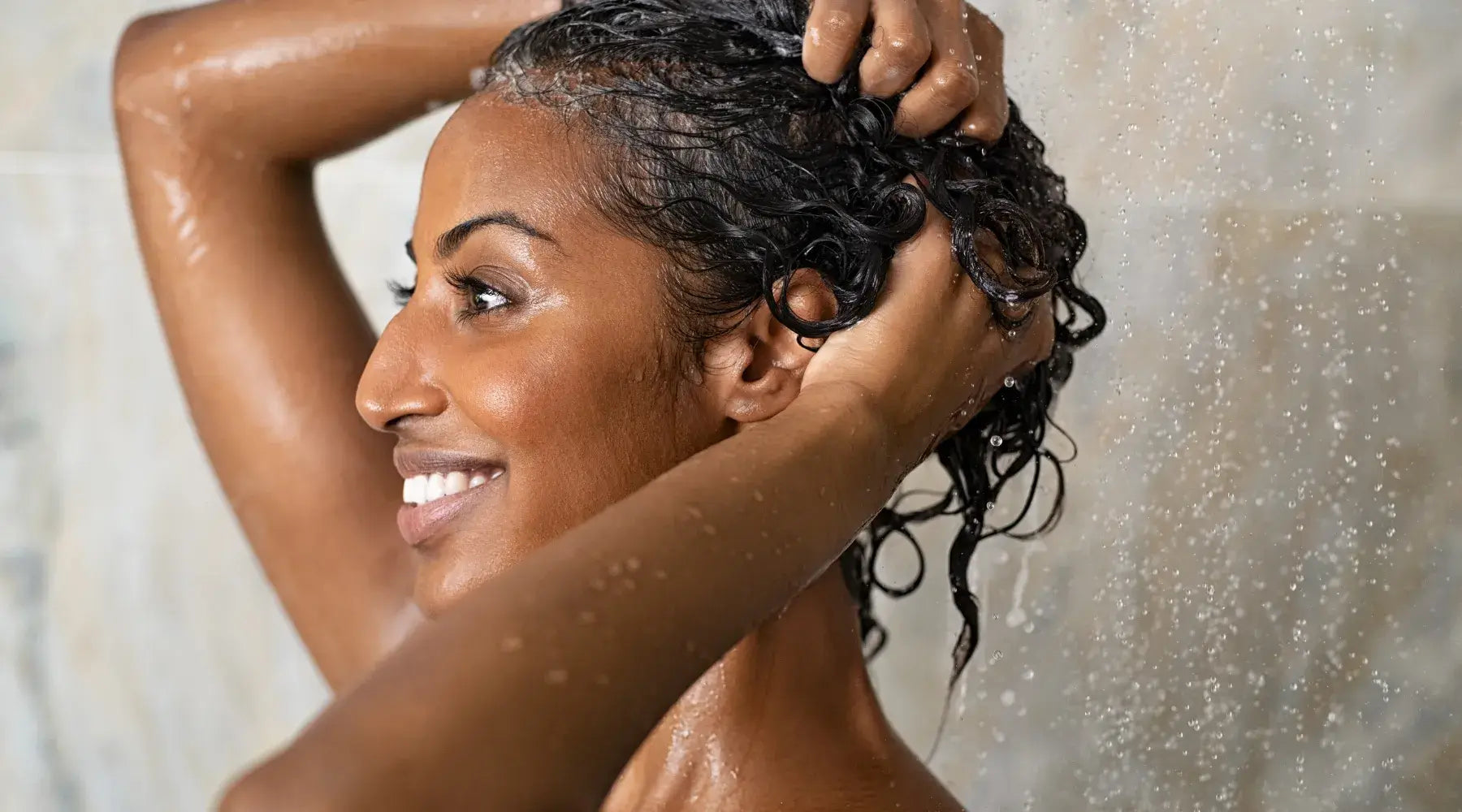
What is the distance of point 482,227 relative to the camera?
83cm

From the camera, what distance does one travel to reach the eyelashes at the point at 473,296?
0.84 meters

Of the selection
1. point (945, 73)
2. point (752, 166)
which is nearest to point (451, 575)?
point (752, 166)

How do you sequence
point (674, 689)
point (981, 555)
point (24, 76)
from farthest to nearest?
point (24, 76) → point (981, 555) → point (674, 689)

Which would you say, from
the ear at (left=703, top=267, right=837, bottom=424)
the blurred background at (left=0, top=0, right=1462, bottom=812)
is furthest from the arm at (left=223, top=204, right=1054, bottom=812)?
the blurred background at (left=0, top=0, right=1462, bottom=812)

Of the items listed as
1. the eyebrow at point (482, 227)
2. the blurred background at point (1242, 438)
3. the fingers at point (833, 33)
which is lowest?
the blurred background at point (1242, 438)

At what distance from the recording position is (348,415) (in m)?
1.07

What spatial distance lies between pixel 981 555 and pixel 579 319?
2.25ft

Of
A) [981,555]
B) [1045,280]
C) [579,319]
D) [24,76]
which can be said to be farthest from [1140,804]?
[24,76]

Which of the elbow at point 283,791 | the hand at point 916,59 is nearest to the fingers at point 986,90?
the hand at point 916,59

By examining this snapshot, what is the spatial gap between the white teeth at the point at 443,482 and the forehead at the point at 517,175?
5.7 inches

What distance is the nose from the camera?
0.84 meters

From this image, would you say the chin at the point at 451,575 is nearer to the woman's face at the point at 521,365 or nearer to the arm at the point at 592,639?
the woman's face at the point at 521,365

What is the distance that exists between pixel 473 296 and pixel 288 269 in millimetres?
295

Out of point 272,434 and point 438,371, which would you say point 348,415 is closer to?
point 272,434
